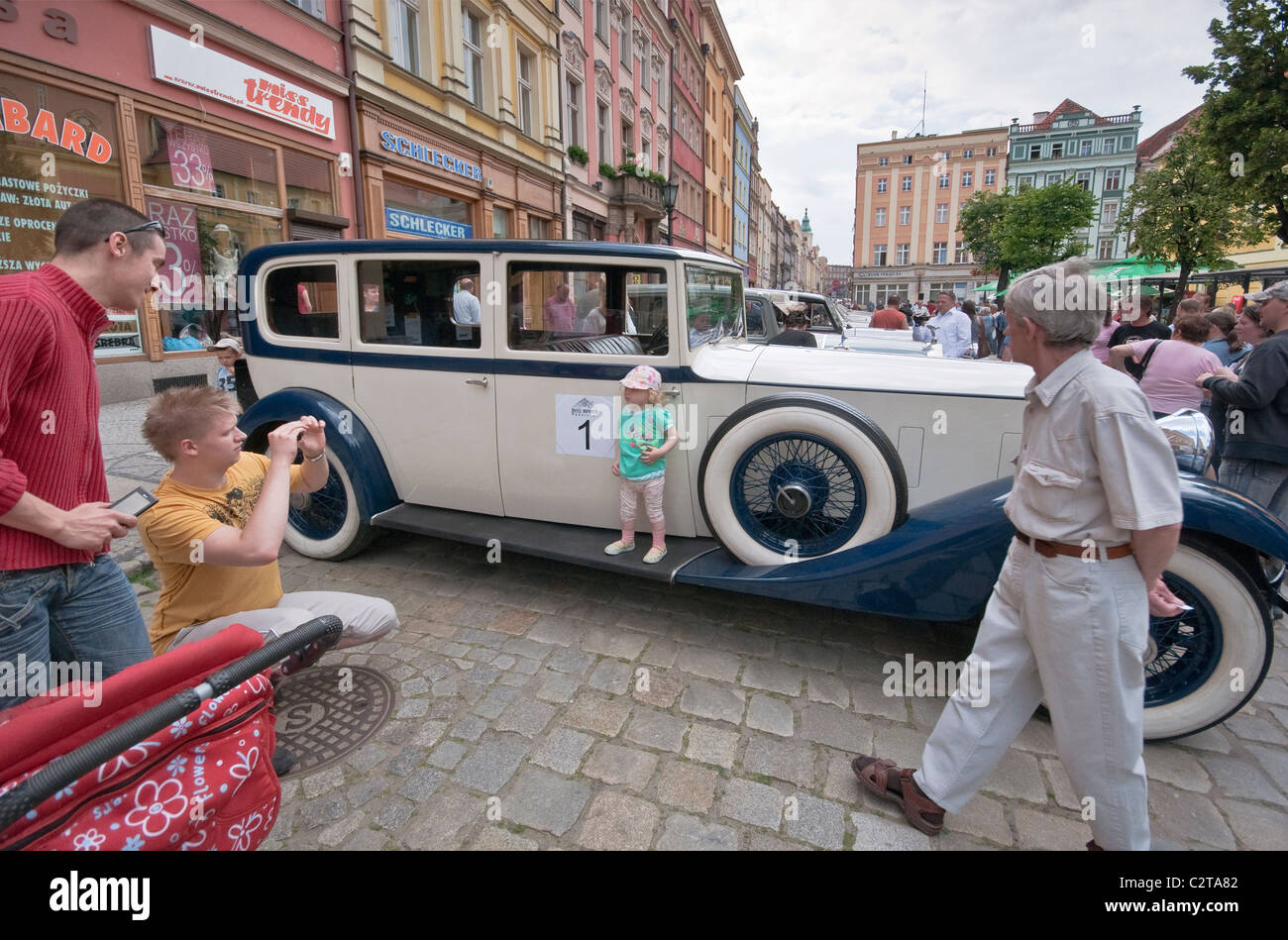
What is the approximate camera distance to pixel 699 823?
2.11m

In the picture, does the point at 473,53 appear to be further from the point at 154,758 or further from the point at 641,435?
the point at 154,758

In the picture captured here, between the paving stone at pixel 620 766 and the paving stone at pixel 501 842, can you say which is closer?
the paving stone at pixel 501 842

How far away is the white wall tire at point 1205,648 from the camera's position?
2.32 meters

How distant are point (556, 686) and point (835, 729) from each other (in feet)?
3.99

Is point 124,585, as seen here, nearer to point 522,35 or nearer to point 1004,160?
point 522,35

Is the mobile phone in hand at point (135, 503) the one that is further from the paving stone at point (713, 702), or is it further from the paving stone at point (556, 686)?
the paving stone at point (713, 702)

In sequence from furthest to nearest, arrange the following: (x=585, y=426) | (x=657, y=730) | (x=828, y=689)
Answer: (x=585, y=426) < (x=828, y=689) < (x=657, y=730)

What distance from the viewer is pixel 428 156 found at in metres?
12.4

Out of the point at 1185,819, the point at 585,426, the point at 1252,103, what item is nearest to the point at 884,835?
the point at 1185,819

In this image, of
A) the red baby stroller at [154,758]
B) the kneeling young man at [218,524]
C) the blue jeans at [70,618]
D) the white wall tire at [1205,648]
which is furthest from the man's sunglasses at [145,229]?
the white wall tire at [1205,648]

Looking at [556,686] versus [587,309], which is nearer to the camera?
[556,686]

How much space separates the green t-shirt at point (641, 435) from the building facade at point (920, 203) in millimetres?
70386

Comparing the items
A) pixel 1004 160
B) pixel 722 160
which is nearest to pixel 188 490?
pixel 722 160

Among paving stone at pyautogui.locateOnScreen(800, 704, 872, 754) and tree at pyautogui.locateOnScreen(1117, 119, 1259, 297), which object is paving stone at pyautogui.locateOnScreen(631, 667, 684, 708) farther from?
tree at pyautogui.locateOnScreen(1117, 119, 1259, 297)
